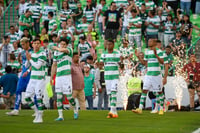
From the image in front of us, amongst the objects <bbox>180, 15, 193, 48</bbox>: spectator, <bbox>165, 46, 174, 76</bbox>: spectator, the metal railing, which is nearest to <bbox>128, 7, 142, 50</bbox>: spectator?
<bbox>165, 46, 174, 76</bbox>: spectator

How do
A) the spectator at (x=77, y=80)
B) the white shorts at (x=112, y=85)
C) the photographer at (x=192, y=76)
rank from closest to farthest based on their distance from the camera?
the white shorts at (x=112, y=85), the spectator at (x=77, y=80), the photographer at (x=192, y=76)

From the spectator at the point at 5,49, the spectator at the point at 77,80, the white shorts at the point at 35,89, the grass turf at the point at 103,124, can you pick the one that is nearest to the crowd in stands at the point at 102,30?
the spectator at the point at 5,49

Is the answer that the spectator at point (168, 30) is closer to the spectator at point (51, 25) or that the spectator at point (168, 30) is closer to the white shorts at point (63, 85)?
the spectator at point (51, 25)

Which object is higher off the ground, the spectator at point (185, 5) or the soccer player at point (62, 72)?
the spectator at point (185, 5)

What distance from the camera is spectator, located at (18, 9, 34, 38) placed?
2989cm

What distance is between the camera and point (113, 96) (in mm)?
18750

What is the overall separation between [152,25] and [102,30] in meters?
2.99

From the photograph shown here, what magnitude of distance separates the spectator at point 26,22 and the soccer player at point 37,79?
12968 millimetres

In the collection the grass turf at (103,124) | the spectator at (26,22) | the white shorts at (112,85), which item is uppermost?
the spectator at (26,22)

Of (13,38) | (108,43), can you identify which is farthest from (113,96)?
(13,38)

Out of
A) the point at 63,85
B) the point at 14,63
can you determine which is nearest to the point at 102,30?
the point at 14,63

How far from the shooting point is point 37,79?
1672 centimetres

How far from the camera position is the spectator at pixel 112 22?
28.4 metres

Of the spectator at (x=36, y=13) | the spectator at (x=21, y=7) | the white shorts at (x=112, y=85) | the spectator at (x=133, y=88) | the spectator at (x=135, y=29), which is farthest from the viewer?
the spectator at (x=21, y=7)
